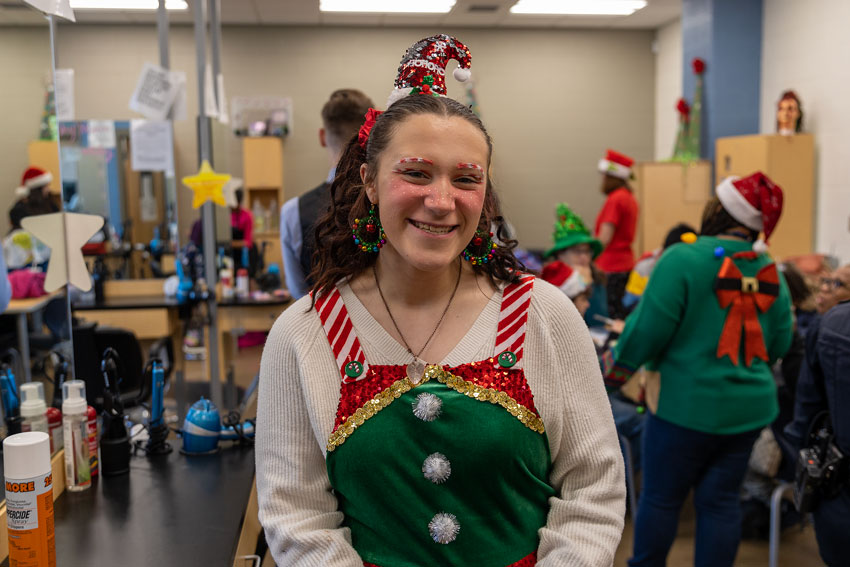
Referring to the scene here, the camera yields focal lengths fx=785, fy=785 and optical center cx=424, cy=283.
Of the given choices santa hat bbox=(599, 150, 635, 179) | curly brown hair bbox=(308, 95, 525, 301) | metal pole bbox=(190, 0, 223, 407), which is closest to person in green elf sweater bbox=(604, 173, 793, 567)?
curly brown hair bbox=(308, 95, 525, 301)

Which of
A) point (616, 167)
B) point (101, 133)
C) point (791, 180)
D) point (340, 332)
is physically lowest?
point (340, 332)

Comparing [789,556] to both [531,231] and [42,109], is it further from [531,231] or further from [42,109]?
[531,231]

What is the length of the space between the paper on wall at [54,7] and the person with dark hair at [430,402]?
705 millimetres

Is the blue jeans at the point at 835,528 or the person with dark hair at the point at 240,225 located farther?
the person with dark hair at the point at 240,225

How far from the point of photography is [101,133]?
6.06 m

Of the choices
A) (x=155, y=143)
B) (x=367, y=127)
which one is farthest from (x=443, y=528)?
(x=155, y=143)

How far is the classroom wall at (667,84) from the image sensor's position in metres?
8.09

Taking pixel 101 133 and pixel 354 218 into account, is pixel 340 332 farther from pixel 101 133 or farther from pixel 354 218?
pixel 101 133

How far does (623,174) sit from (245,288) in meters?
2.78

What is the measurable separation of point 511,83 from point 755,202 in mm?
6350

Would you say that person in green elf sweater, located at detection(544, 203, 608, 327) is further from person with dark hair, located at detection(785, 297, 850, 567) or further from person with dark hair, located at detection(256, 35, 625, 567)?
person with dark hair, located at detection(256, 35, 625, 567)

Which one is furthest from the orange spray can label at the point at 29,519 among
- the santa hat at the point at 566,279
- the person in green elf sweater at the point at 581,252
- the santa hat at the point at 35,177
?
the person in green elf sweater at the point at 581,252

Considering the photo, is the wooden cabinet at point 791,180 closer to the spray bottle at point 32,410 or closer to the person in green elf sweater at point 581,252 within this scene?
the person in green elf sweater at point 581,252

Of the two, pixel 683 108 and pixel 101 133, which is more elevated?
pixel 683 108
